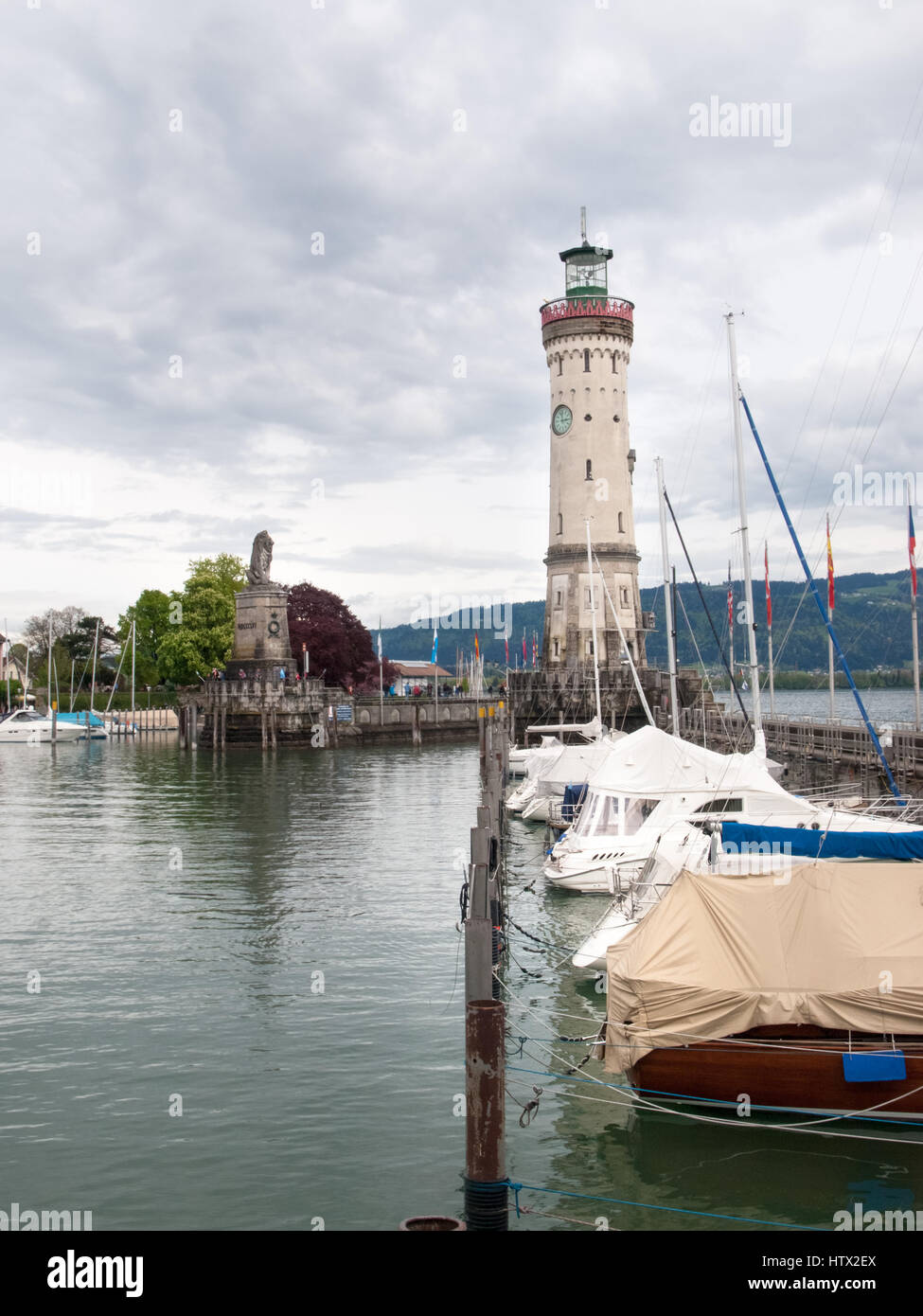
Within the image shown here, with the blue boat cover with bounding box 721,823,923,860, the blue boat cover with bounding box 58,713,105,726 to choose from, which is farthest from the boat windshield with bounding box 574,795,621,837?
the blue boat cover with bounding box 58,713,105,726

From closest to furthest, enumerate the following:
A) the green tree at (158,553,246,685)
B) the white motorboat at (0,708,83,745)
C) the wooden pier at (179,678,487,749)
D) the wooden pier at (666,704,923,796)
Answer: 1. the wooden pier at (666,704,923,796)
2. the wooden pier at (179,678,487,749)
3. the white motorboat at (0,708,83,745)
4. the green tree at (158,553,246,685)

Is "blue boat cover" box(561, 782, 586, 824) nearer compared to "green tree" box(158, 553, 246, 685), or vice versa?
"blue boat cover" box(561, 782, 586, 824)

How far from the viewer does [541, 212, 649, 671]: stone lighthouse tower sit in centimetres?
8431

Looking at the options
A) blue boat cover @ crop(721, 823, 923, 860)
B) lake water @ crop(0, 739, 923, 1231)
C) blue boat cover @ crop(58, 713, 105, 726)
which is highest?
blue boat cover @ crop(58, 713, 105, 726)

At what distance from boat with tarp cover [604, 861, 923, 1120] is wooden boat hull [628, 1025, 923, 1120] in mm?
11

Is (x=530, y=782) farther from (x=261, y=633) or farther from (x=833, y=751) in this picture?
(x=261, y=633)

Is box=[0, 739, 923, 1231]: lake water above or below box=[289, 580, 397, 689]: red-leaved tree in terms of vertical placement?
below

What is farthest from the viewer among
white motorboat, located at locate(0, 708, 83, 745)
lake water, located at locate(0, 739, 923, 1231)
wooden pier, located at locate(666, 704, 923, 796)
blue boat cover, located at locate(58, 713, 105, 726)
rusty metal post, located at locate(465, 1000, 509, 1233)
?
blue boat cover, located at locate(58, 713, 105, 726)

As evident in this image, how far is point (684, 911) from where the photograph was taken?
1512 cm

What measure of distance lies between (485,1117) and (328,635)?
106 meters

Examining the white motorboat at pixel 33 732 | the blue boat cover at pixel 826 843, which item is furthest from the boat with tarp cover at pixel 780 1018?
the white motorboat at pixel 33 732

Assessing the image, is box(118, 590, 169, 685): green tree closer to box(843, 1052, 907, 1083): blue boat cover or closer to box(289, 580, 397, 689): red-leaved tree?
box(289, 580, 397, 689): red-leaved tree

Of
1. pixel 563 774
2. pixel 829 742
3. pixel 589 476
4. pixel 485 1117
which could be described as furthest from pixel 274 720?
pixel 485 1117

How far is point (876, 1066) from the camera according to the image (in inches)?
525
